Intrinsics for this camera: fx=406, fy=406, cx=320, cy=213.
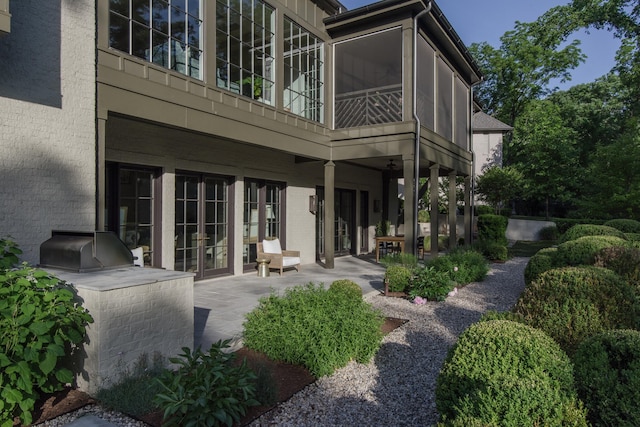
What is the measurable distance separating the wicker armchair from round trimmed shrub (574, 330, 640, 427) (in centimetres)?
679

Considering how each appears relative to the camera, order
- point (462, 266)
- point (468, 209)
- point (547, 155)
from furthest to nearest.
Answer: point (547, 155), point (468, 209), point (462, 266)

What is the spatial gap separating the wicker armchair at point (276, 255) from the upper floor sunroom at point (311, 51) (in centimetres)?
297

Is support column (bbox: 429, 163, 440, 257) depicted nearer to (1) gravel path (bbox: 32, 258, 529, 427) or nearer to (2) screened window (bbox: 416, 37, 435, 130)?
(2) screened window (bbox: 416, 37, 435, 130)

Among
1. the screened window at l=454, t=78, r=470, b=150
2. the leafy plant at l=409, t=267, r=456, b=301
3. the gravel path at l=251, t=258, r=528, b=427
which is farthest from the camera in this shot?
the screened window at l=454, t=78, r=470, b=150

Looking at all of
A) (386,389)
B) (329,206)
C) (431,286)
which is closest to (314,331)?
(386,389)

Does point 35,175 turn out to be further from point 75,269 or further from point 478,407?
point 478,407

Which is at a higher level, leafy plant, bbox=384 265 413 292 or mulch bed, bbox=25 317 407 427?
leafy plant, bbox=384 265 413 292

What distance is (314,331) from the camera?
358 centimetres

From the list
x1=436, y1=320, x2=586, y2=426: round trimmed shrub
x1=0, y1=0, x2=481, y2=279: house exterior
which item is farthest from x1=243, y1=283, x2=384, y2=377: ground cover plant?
x1=0, y1=0, x2=481, y2=279: house exterior

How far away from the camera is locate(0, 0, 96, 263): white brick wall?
4020 mm

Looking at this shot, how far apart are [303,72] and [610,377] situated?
8.57 meters

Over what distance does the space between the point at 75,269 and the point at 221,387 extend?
194 cm

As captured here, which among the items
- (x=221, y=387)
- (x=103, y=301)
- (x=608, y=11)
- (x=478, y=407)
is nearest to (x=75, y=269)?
(x=103, y=301)

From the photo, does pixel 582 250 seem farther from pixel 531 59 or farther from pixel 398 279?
pixel 531 59
